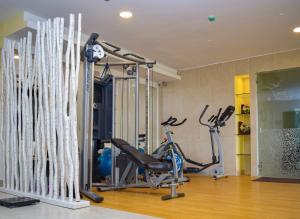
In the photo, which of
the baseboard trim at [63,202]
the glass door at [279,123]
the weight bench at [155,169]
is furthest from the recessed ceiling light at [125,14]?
the glass door at [279,123]

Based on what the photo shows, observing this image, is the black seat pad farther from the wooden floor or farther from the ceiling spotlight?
the ceiling spotlight

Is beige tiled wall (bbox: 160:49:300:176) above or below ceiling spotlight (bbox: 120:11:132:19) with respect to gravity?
below

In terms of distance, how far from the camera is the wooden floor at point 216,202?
2820 mm

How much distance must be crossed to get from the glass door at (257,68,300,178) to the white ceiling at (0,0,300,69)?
637mm

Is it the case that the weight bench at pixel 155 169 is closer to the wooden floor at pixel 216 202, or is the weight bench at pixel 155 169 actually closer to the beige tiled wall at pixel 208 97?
the wooden floor at pixel 216 202

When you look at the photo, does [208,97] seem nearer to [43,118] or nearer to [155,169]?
[155,169]

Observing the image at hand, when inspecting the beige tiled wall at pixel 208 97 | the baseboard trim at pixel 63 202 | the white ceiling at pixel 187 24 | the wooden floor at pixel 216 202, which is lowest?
the wooden floor at pixel 216 202

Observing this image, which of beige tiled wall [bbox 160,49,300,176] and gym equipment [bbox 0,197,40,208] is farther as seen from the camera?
beige tiled wall [bbox 160,49,300,176]

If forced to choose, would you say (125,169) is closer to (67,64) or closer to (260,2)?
(67,64)

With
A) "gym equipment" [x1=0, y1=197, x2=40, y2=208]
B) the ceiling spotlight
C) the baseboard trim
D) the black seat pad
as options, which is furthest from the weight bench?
the ceiling spotlight

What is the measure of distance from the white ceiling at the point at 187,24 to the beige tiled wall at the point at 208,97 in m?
0.31

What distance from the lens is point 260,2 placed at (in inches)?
154

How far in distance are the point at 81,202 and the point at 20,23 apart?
2.64m

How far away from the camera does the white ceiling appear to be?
13.1ft
